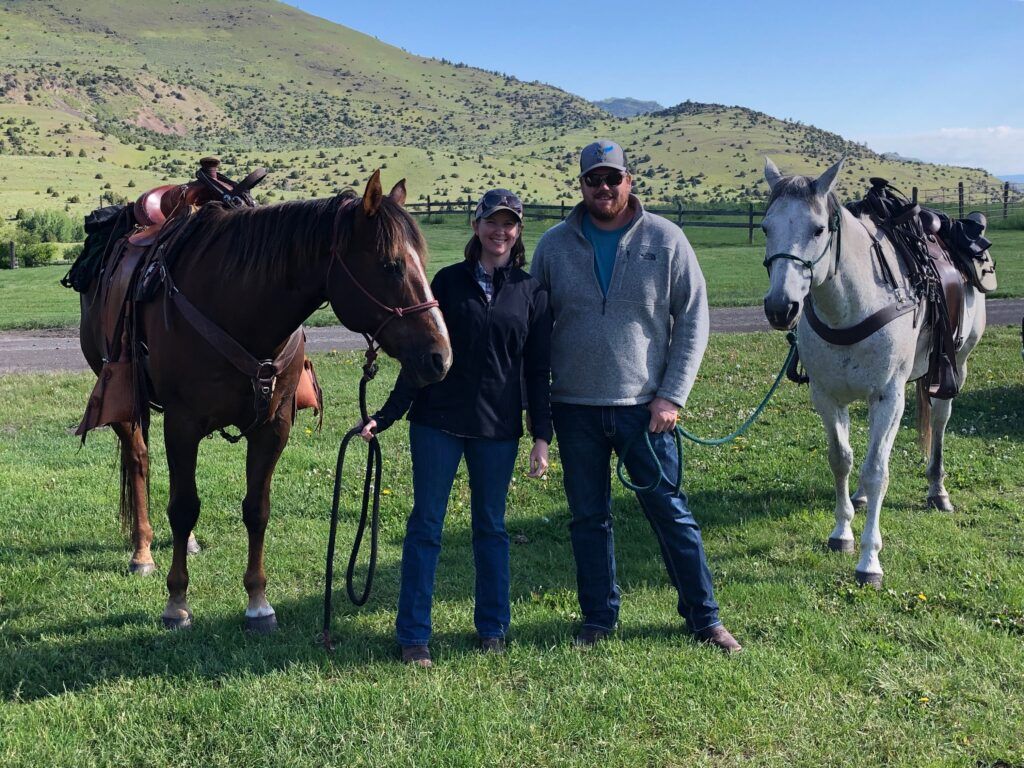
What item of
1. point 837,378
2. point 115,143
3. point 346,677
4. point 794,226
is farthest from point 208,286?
point 115,143

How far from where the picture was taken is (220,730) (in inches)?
143

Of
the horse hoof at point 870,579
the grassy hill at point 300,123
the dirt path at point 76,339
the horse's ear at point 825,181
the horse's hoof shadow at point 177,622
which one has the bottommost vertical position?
the horse's hoof shadow at point 177,622

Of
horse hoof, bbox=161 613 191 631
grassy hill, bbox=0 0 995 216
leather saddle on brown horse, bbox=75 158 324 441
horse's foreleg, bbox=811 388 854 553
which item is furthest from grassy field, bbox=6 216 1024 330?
grassy hill, bbox=0 0 995 216

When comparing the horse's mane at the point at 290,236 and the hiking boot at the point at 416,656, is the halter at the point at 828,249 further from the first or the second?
the hiking boot at the point at 416,656

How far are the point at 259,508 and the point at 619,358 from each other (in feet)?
7.73

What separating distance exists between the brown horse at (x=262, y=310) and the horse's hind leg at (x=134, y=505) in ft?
3.50

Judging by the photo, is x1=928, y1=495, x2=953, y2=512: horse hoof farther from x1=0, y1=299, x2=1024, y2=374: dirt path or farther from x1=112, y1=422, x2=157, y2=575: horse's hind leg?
x1=0, y1=299, x2=1024, y2=374: dirt path

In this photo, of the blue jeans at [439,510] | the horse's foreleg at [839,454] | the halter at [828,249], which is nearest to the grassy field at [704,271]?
the horse's foreleg at [839,454]

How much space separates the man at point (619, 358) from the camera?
4.21 meters

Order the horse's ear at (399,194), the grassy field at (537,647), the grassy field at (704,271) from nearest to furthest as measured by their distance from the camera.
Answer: the grassy field at (537,647), the horse's ear at (399,194), the grassy field at (704,271)

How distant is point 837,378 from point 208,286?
4.27 m

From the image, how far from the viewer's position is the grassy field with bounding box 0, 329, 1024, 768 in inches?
139

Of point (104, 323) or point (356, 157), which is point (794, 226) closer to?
point (104, 323)

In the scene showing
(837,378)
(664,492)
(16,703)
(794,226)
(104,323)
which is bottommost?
Result: (16,703)
